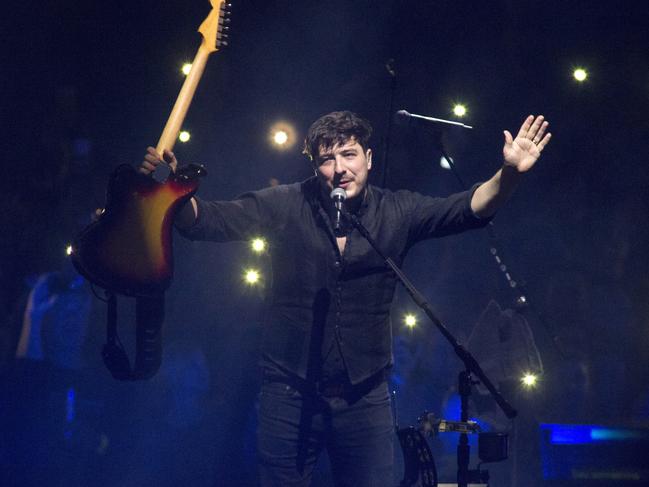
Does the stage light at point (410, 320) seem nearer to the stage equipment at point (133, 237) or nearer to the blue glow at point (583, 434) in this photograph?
the blue glow at point (583, 434)

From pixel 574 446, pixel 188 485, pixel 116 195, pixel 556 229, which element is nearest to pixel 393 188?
pixel 556 229

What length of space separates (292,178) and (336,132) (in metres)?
2.55

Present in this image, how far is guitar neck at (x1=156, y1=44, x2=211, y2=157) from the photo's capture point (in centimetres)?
283

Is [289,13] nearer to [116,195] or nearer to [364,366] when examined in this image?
[116,195]

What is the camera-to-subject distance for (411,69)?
586cm

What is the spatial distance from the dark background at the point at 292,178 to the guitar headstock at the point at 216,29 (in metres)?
2.34

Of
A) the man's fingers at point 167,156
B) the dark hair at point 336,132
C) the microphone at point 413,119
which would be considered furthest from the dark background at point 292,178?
the man's fingers at point 167,156

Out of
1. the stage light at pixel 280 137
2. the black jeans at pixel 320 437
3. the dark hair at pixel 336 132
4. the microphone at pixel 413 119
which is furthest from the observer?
the stage light at pixel 280 137

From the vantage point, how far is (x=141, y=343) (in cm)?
304

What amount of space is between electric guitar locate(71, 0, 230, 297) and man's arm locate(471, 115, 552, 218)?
1339mm

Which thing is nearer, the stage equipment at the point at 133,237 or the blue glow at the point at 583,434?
the stage equipment at the point at 133,237

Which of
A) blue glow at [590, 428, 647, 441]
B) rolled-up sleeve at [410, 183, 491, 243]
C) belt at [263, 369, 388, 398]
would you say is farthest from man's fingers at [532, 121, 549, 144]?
blue glow at [590, 428, 647, 441]

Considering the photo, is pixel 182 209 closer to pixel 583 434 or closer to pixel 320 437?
pixel 320 437

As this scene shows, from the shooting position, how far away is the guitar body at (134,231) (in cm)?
261
